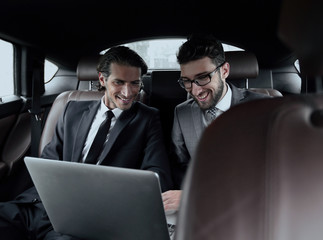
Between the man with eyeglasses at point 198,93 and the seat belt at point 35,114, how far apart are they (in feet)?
3.20

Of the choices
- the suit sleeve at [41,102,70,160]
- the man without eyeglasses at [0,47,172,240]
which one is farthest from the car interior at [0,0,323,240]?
the man without eyeglasses at [0,47,172,240]

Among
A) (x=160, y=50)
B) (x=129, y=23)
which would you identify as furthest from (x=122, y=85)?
(x=160, y=50)

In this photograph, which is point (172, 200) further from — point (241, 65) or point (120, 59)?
point (241, 65)

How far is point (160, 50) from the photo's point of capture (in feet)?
10.1

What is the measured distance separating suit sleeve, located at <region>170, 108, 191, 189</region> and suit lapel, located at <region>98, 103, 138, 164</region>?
0.25 m

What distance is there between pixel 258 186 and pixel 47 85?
2.69 m

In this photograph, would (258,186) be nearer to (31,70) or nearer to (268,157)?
(268,157)

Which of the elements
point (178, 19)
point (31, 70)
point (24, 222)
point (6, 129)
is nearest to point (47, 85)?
point (31, 70)

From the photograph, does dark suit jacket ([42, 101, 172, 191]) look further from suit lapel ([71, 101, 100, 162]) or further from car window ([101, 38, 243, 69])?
car window ([101, 38, 243, 69])

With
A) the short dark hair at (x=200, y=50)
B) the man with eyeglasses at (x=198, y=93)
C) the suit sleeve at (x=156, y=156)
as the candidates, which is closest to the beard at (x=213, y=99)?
the man with eyeglasses at (x=198, y=93)

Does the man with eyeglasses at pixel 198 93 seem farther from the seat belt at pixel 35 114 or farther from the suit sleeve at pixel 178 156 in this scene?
the seat belt at pixel 35 114

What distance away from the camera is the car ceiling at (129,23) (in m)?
2.37

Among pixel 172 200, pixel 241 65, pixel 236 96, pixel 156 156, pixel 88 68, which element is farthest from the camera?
pixel 88 68

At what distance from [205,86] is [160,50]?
51.3 inches
